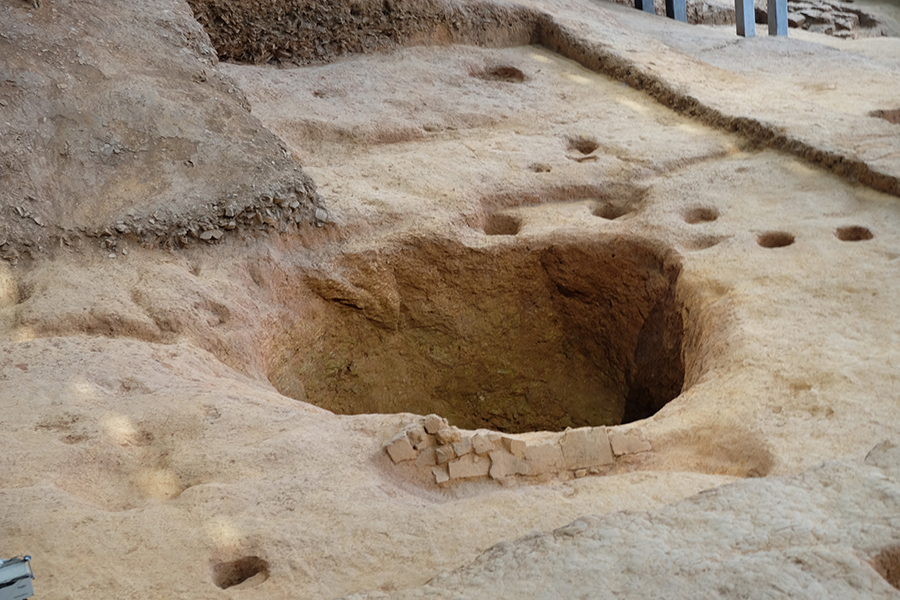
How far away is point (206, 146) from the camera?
190 inches

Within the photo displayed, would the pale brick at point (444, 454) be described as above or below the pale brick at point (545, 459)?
above

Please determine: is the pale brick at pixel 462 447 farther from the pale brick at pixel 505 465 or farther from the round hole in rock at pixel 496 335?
the round hole in rock at pixel 496 335

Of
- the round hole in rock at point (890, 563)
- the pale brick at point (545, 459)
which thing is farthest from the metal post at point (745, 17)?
the round hole in rock at point (890, 563)

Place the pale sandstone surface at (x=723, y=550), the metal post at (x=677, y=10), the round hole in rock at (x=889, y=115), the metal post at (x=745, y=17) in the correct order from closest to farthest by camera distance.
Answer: the pale sandstone surface at (x=723, y=550), the round hole in rock at (x=889, y=115), the metal post at (x=745, y=17), the metal post at (x=677, y=10)

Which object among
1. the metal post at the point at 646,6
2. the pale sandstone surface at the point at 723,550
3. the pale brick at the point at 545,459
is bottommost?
the pale brick at the point at 545,459

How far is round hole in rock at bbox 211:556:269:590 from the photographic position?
2350mm

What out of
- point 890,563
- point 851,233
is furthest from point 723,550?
point 851,233

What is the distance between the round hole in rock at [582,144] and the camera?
6.07m

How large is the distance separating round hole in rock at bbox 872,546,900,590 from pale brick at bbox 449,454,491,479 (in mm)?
1296

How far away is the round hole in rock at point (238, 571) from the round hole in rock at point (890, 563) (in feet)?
4.93

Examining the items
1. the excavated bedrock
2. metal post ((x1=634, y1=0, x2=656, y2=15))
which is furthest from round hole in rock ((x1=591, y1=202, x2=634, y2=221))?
metal post ((x1=634, y1=0, x2=656, y2=15))

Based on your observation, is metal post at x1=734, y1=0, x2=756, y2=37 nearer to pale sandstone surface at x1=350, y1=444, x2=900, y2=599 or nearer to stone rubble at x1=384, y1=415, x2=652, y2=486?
stone rubble at x1=384, y1=415, x2=652, y2=486

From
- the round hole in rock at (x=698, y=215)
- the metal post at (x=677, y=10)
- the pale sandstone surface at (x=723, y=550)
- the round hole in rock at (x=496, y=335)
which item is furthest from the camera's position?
the metal post at (x=677, y=10)

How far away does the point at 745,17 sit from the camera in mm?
8398
